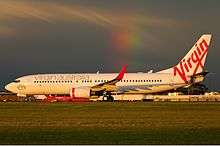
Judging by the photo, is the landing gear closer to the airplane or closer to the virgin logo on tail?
the airplane

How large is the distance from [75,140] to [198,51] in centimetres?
6533

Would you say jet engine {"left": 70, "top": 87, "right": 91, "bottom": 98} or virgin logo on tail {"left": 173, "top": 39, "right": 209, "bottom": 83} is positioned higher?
virgin logo on tail {"left": 173, "top": 39, "right": 209, "bottom": 83}

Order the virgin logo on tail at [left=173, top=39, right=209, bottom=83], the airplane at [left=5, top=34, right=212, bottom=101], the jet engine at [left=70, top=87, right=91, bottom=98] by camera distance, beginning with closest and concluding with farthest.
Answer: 1. the jet engine at [left=70, top=87, right=91, bottom=98]
2. the airplane at [left=5, top=34, right=212, bottom=101]
3. the virgin logo on tail at [left=173, top=39, right=209, bottom=83]

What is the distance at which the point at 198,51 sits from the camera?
279 ft

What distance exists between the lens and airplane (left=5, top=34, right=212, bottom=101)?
266ft

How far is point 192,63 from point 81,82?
15822mm

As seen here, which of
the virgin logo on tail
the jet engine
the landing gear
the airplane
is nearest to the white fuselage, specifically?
the airplane

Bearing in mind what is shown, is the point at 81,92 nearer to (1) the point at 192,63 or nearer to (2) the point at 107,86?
(2) the point at 107,86

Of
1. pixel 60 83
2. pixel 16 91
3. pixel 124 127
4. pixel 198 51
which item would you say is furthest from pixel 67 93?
pixel 124 127

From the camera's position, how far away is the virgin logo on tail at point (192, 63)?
269 ft

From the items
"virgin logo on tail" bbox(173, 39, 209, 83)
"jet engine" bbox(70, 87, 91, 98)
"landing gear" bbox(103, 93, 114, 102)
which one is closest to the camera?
"jet engine" bbox(70, 87, 91, 98)

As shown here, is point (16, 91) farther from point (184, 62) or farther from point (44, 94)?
point (184, 62)

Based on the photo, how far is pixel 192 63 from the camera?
274ft

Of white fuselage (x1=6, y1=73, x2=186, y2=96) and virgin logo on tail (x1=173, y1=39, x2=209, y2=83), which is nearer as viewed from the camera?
white fuselage (x1=6, y1=73, x2=186, y2=96)
